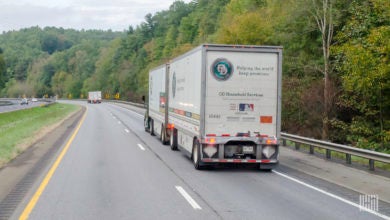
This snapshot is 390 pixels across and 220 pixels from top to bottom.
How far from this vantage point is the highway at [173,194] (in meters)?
8.80

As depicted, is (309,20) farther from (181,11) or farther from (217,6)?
(181,11)

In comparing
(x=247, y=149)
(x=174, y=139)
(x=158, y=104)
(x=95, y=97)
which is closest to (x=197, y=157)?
(x=247, y=149)

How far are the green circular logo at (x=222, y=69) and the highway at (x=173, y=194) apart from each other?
274 cm

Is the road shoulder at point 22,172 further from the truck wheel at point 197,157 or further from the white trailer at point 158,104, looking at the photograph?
the white trailer at point 158,104

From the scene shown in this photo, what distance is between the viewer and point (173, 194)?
10.5 metres

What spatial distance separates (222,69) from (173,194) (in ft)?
16.3

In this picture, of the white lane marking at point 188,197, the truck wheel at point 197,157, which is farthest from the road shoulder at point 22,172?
the truck wheel at point 197,157

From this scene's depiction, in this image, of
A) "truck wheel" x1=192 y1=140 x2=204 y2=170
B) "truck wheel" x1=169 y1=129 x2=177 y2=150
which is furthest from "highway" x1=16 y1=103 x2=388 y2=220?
"truck wheel" x1=169 y1=129 x2=177 y2=150

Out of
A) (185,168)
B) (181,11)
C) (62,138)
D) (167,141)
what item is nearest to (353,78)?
(167,141)

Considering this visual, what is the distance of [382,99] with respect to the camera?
85.5ft

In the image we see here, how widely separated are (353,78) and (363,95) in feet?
11.2

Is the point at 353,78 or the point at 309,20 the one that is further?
the point at 309,20

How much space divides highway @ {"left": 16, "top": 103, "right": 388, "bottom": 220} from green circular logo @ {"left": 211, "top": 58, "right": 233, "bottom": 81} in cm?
274

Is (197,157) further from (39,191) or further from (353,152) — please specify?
(39,191)
